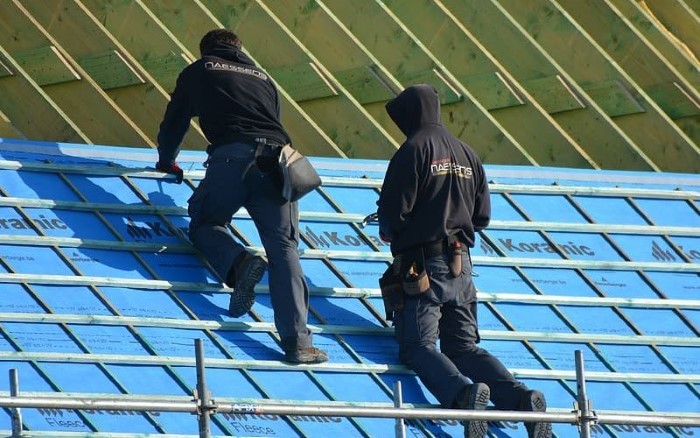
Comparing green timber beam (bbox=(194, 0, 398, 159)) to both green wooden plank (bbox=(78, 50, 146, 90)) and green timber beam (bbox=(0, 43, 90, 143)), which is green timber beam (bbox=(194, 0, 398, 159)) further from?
green timber beam (bbox=(0, 43, 90, 143))

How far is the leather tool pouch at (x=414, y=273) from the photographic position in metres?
9.05

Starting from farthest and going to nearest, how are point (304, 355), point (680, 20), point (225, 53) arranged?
point (680, 20), point (225, 53), point (304, 355)

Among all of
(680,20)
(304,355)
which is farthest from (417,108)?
(680,20)

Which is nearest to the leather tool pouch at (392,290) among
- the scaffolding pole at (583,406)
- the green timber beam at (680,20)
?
the scaffolding pole at (583,406)

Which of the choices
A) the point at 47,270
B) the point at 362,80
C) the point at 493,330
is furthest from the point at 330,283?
the point at 362,80

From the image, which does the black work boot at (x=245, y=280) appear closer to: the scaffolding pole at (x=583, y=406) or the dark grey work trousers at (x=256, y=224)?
the dark grey work trousers at (x=256, y=224)

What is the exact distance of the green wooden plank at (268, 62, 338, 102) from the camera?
37.3 ft

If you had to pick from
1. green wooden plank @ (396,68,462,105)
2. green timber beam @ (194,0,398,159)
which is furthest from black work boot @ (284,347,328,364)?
green wooden plank @ (396,68,462,105)

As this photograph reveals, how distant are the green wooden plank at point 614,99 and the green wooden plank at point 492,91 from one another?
777 millimetres

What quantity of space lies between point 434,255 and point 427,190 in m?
0.35

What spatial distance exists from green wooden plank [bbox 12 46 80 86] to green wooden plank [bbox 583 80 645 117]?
3774 mm

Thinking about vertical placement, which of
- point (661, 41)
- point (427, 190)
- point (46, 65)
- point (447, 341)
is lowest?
point (447, 341)

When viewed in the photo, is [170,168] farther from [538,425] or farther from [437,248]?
[538,425]

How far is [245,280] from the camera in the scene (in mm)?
9156
